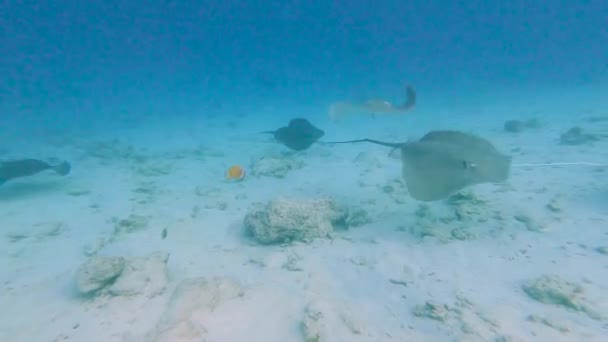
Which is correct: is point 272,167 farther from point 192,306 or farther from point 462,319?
point 462,319

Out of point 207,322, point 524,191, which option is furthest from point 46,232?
point 524,191

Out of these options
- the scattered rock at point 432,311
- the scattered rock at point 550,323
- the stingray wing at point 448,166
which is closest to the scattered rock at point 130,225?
the stingray wing at point 448,166

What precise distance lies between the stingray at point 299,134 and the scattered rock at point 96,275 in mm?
5631

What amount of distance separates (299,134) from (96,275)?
19.3 ft

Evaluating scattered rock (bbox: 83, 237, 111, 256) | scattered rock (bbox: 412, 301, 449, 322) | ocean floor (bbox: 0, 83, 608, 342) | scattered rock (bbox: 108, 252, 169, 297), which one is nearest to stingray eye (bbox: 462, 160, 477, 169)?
ocean floor (bbox: 0, 83, 608, 342)

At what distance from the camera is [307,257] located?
14.6 feet

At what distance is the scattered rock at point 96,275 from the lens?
3.67 m

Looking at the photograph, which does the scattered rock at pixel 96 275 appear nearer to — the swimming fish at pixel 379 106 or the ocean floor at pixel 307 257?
the ocean floor at pixel 307 257

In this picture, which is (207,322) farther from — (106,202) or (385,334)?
(106,202)

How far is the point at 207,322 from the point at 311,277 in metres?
1.35

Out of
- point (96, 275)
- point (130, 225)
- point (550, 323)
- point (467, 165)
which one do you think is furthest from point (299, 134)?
point (550, 323)

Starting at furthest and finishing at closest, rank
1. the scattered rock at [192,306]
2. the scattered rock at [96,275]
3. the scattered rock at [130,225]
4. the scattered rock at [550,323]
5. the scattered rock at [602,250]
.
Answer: the scattered rock at [130,225] → the scattered rock at [602,250] → the scattered rock at [96,275] → the scattered rock at [550,323] → the scattered rock at [192,306]

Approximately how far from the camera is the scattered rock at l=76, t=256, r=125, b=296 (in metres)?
3.67

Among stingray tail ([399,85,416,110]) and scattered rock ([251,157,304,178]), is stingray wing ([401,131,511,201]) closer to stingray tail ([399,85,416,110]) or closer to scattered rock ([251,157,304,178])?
stingray tail ([399,85,416,110])
